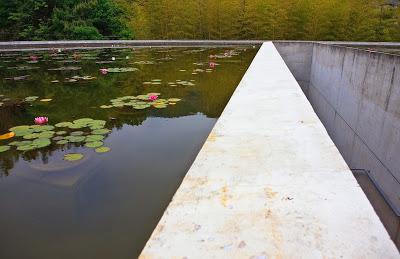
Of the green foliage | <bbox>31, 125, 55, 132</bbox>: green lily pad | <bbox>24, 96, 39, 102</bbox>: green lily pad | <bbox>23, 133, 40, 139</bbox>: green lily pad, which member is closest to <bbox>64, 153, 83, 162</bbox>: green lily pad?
<bbox>23, 133, 40, 139</bbox>: green lily pad

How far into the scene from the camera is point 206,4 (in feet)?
44.1

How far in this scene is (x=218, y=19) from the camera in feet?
44.7

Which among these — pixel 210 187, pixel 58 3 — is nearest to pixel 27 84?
pixel 210 187

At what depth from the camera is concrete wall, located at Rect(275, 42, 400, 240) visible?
2.41m

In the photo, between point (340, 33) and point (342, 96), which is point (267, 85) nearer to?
point (342, 96)

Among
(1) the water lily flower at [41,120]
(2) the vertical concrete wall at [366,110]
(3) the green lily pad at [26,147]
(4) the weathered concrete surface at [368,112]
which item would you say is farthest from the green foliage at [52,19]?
(3) the green lily pad at [26,147]

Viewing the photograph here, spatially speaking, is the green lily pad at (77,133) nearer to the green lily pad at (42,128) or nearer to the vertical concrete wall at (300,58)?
the green lily pad at (42,128)

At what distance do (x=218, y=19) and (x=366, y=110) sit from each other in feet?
37.4

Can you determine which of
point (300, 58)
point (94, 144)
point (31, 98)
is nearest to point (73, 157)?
point (94, 144)

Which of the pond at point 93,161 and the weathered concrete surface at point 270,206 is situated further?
the pond at point 93,161

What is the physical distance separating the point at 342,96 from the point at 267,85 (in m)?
2.02

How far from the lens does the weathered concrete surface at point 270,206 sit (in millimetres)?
744

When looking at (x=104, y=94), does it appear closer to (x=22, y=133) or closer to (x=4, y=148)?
(x=22, y=133)

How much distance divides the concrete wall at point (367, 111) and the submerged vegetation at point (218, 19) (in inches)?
320
